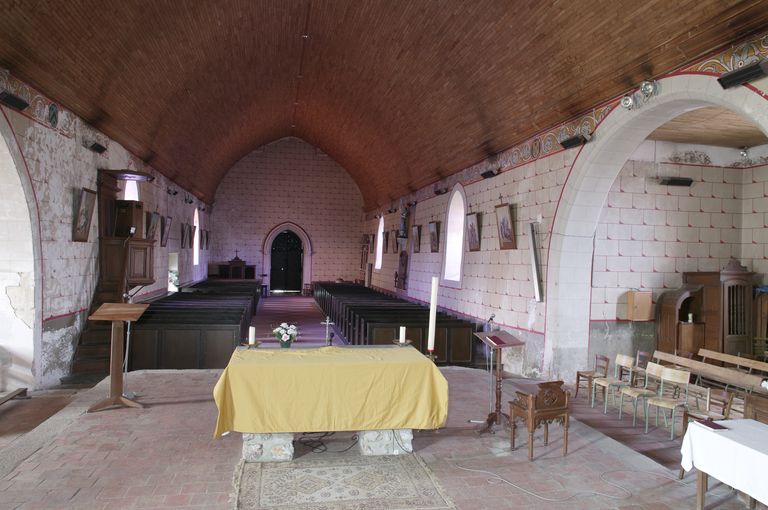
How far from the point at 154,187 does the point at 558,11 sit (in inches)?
399

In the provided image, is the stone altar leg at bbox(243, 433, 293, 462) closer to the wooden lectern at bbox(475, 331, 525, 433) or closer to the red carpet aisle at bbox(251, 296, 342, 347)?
the wooden lectern at bbox(475, 331, 525, 433)

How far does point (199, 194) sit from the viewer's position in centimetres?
1827

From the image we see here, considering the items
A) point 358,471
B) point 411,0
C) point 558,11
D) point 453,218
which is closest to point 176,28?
point 411,0

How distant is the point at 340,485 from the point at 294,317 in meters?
12.0

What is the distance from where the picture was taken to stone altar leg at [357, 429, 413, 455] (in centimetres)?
451

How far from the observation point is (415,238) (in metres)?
15.4

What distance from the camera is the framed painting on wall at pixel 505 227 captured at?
9109 millimetres

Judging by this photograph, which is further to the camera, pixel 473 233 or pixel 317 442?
pixel 473 233

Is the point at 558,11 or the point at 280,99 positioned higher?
A: the point at 280,99

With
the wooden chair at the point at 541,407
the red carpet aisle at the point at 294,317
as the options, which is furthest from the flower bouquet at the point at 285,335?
the red carpet aisle at the point at 294,317

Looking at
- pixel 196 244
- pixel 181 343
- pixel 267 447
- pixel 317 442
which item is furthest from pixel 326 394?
pixel 196 244

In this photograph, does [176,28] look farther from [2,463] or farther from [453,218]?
[453,218]

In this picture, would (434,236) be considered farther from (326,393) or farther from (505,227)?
(326,393)

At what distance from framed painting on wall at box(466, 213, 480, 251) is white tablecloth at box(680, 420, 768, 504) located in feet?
23.2
